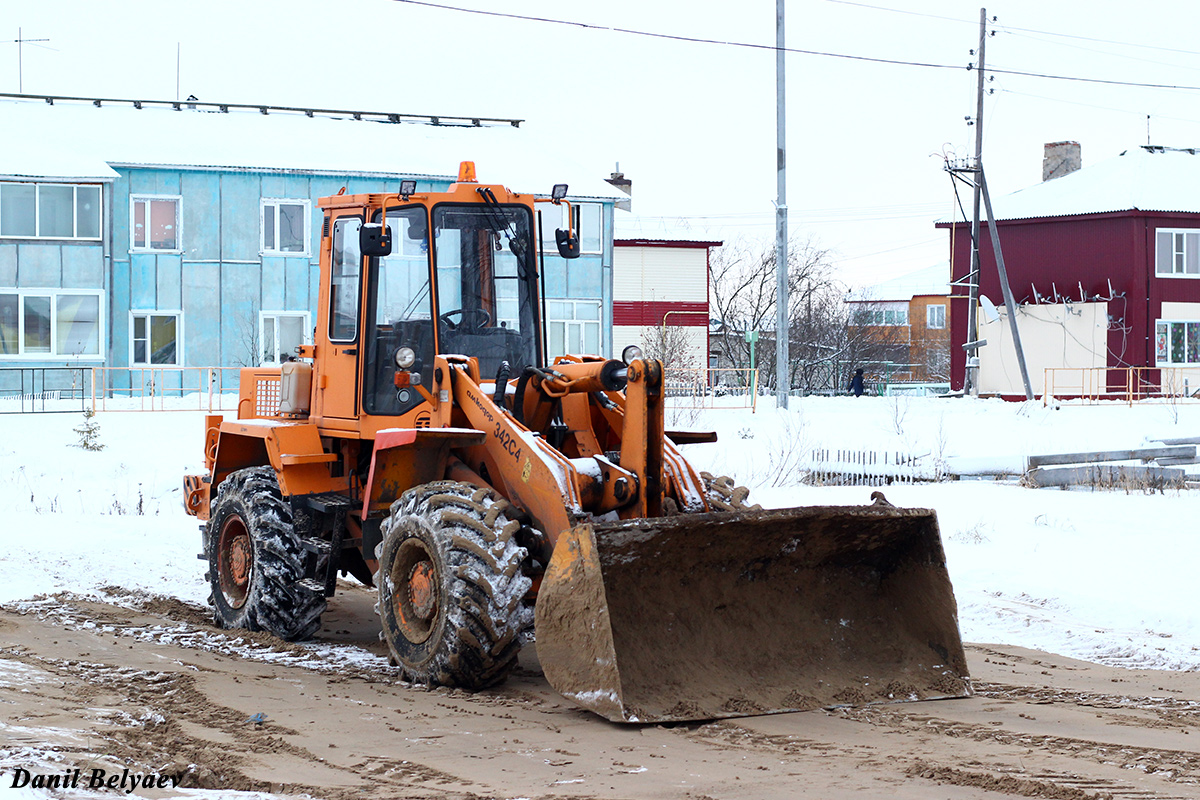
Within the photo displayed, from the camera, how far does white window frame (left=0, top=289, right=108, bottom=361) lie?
29406mm

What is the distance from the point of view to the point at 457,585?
6.68m

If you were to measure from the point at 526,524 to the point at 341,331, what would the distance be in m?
2.46

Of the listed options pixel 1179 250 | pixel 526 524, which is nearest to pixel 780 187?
pixel 1179 250

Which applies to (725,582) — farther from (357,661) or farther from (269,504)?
(269,504)

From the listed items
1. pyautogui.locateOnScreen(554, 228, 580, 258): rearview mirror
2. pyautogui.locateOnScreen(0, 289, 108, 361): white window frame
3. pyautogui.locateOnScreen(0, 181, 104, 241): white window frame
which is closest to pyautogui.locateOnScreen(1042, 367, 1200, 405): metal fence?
pyautogui.locateOnScreen(0, 289, 108, 361): white window frame

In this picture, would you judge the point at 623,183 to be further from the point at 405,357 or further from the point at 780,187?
the point at 405,357

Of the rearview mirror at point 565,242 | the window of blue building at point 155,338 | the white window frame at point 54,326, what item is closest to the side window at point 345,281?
the rearview mirror at point 565,242

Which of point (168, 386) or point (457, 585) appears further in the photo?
point (168, 386)

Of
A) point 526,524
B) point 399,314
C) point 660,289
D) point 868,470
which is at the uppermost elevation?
point 660,289

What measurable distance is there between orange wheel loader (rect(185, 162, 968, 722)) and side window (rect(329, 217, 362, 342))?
0.06ft

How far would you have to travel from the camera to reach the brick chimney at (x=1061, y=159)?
45938 mm

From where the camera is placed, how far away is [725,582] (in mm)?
6922

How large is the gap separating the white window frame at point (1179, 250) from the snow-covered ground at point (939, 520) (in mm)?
12199

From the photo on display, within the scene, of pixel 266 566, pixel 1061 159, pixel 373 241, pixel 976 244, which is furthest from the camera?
pixel 1061 159
